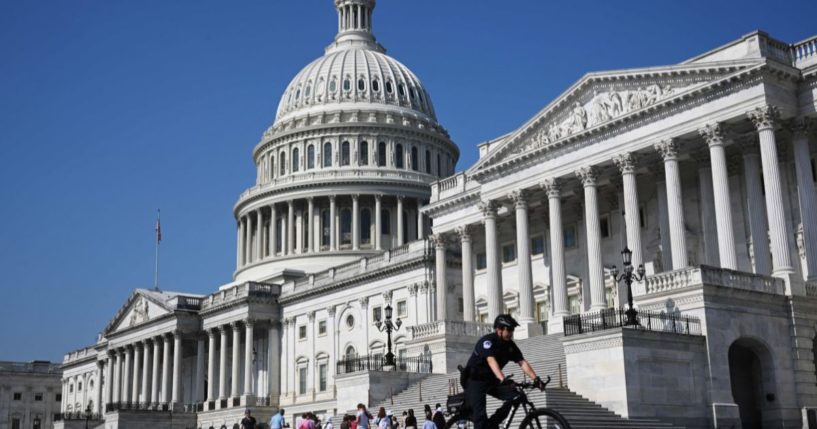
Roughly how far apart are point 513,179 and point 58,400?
107567 millimetres

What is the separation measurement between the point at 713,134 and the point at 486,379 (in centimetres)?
3606

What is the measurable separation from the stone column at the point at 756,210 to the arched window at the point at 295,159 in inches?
2810

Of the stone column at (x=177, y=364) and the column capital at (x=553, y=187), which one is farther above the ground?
the column capital at (x=553, y=187)

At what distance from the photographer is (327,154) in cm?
11244

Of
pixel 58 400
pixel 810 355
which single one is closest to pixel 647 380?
pixel 810 355

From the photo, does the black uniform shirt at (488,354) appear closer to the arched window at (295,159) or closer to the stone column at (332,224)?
the stone column at (332,224)

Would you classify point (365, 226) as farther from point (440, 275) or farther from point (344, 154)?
point (440, 275)

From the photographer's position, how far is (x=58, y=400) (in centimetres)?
14388

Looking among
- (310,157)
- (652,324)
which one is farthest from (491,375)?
(310,157)

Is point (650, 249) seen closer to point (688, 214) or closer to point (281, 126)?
point (688, 214)

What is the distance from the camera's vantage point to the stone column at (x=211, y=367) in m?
92.6

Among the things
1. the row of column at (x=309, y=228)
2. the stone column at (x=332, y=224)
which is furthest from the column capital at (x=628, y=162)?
the stone column at (x=332, y=224)

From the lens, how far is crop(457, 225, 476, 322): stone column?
200 ft

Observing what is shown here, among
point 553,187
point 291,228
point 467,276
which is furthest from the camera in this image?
point 291,228
